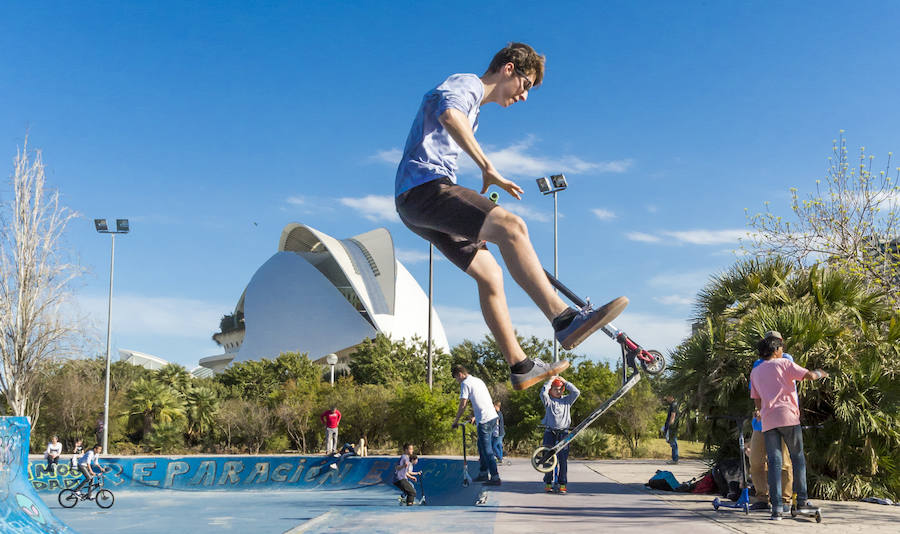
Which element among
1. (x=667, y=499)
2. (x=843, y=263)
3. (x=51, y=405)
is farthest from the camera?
(x=51, y=405)

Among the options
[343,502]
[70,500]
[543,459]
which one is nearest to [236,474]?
[70,500]

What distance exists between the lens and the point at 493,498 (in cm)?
837

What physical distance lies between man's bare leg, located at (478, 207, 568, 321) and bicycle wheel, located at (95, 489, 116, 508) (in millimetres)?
11725

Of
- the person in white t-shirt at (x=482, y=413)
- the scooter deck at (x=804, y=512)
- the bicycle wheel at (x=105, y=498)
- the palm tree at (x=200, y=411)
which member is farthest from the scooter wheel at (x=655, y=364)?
the palm tree at (x=200, y=411)

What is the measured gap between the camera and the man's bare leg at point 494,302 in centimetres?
298

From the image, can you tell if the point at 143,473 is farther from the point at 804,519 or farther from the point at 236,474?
the point at 804,519

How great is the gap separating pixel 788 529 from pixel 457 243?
4.71m

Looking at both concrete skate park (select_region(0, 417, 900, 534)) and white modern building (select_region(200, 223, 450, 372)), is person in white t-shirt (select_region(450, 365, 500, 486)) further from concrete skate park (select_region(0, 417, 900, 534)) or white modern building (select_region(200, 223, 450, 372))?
white modern building (select_region(200, 223, 450, 372))

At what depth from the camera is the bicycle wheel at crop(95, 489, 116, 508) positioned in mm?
12128

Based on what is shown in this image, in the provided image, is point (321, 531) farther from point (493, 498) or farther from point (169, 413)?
point (169, 413)

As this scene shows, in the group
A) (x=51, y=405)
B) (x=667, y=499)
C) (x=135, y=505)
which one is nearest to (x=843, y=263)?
(x=667, y=499)

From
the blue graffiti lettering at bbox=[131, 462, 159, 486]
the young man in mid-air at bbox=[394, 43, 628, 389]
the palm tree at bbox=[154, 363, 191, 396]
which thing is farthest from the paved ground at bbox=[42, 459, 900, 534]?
the palm tree at bbox=[154, 363, 191, 396]

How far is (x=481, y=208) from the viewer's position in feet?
8.95

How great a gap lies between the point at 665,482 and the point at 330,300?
4673 centimetres
